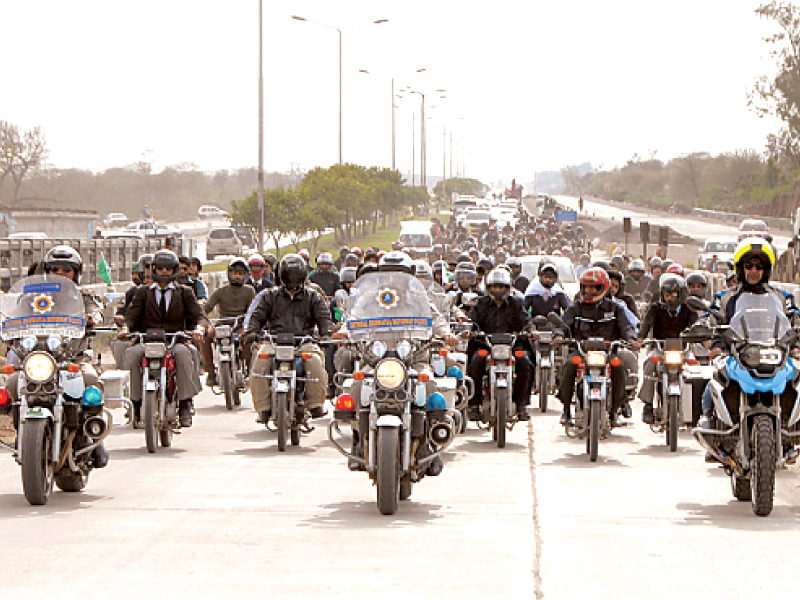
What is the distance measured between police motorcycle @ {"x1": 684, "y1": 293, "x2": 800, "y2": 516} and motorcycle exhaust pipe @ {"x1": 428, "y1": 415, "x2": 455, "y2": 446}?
180 centimetres

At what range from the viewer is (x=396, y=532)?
31.6 ft

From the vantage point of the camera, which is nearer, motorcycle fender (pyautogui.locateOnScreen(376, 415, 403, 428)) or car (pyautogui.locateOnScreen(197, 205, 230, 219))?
motorcycle fender (pyautogui.locateOnScreen(376, 415, 403, 428))

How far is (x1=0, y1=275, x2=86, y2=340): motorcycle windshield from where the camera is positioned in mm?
11023

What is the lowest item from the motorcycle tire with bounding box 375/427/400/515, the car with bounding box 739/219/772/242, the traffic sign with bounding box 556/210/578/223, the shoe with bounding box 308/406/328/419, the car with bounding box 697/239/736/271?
the shoe with bounding box 308/406/328/419

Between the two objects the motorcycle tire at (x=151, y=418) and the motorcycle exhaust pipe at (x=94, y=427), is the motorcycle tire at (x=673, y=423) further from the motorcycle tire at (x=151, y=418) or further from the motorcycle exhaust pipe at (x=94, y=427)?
the motorcycle exhaust pipe at (x=94, y=427)

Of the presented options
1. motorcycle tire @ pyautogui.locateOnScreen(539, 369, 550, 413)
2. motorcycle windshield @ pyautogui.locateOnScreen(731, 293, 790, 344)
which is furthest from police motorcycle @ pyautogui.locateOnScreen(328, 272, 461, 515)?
motorcycle tire @ pyautogui.locateOnScreen(539, 369, 550, 413)

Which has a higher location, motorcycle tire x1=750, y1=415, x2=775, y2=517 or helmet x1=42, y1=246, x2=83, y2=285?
helmet x1=42, y1=246, x2=83, y2=285

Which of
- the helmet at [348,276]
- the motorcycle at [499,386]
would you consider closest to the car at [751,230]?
the helmet at [348,276]

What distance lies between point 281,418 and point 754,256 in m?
5.10

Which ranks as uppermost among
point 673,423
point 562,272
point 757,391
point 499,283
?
point 499,283

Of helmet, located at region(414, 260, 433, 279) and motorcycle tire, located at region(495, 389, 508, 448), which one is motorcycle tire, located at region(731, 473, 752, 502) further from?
helmet, located at region(414, 260, 433, 279)

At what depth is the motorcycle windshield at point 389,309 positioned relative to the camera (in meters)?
10.5

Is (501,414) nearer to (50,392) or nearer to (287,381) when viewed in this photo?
(287,381)


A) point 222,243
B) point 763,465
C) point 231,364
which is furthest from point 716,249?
point 763,465
